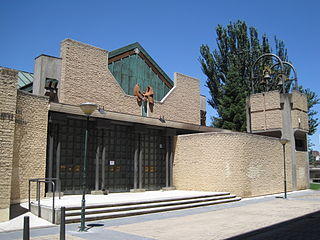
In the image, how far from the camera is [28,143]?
13.6 meters

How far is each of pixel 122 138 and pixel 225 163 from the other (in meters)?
5.53

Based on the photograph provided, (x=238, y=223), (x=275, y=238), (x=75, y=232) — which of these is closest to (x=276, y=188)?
(x=238, y=223)

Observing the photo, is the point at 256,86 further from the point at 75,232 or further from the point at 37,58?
the point at 75,232

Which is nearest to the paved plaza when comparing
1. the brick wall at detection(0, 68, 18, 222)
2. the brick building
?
the brick wall at detection(0, 68, 18, 222)

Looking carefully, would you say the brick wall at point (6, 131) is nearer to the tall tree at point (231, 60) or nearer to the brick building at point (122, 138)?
the brick building at point (122, 138)

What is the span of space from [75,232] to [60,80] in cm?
963

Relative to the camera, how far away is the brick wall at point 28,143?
43.2ft

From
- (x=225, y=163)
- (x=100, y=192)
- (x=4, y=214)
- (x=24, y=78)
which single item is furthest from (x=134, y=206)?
(x=24, y=78)

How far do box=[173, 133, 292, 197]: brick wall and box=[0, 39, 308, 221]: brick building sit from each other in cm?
5

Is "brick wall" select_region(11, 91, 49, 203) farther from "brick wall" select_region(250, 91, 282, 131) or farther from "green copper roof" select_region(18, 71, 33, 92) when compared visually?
"brick wall" select_region(250, 91, 282, 131)

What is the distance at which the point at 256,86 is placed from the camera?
113 ft

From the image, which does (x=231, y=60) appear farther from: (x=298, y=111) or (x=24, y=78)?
(x=24, y=78)

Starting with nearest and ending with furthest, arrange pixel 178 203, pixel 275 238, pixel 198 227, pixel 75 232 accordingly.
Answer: pixel 275 238
pixel 75 232
pixel 198 227
pixel 178 203

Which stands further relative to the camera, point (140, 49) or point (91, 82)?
point (140, 49)
